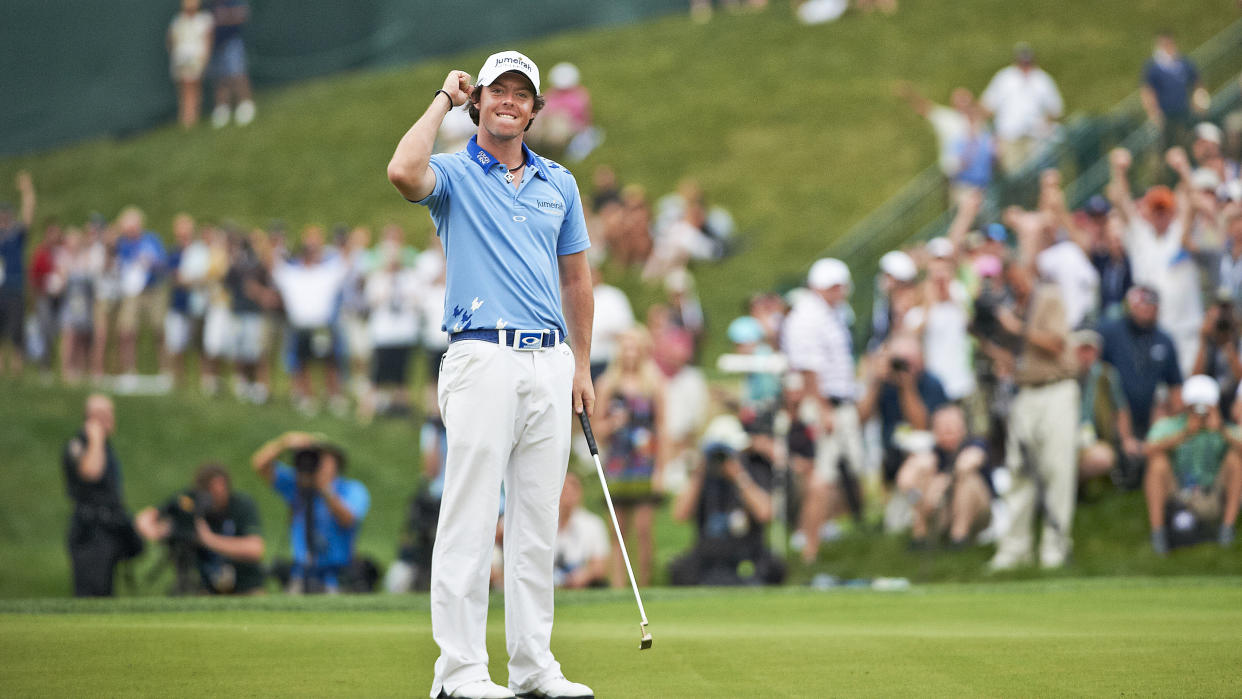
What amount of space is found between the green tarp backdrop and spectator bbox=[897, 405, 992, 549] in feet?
47.6

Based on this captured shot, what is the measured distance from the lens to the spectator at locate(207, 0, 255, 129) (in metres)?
24.9

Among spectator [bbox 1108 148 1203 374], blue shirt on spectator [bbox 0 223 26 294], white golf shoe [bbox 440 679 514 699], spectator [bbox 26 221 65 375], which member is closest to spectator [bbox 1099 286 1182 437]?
spectator [bbox 1108 148 1203 374]

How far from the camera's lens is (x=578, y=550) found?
12.1m

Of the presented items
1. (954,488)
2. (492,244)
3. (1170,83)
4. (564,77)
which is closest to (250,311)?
(564,77)

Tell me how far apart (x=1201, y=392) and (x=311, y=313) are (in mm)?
11035

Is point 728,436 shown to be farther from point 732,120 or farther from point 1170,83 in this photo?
point 732,120

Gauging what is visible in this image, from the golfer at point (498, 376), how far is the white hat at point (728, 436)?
6963 millimetres

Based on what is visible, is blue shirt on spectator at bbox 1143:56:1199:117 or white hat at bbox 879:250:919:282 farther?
blue shirt on spectator at bbox 1143:56:1199:117

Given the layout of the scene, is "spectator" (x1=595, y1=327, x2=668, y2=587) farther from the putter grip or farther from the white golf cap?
the white golf cap

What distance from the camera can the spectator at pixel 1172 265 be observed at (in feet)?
41.6

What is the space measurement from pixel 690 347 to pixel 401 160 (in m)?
12.7

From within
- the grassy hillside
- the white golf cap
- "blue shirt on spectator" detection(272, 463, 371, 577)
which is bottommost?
"blue shirt on spectator" detection(272, 463, 371, 577)

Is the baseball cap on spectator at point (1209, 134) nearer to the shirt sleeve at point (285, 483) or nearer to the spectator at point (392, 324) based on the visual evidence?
the shirt sleeve at point (285, 483)

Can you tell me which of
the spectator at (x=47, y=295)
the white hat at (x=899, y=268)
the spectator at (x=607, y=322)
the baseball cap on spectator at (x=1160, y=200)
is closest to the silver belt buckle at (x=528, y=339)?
the baseball cap on spectator at (x=1160, y=200)
